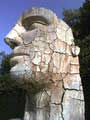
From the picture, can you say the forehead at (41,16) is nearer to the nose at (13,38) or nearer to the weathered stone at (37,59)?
the nose at (13,38)

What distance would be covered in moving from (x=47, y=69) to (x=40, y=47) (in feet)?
0.70

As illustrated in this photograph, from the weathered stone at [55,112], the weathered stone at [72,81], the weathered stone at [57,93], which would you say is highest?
the weathered stone at [72,81]

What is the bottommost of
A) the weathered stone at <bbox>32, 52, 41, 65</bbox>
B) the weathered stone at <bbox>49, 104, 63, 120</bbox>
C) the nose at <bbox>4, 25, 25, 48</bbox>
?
the weathered stone at <bbox>49, 104, 63, 120</bbox>

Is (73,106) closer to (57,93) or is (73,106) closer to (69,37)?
(57,93)

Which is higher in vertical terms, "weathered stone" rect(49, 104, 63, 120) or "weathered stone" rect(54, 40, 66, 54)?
"weathered stone" rect(54, 40, 66, 54)

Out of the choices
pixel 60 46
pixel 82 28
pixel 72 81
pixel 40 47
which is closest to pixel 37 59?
pixel 40 47

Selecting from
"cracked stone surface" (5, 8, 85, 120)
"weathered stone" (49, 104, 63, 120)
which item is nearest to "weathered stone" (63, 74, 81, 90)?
"cracked stone surface" (5, 8, 85, 120)

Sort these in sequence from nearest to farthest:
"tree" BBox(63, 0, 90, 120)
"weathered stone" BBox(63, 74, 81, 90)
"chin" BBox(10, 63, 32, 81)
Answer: "chin" BBox(10, 63, 32, 81)
"weathered stone" BBox(63, 74, 81, 90)
"tree" BBox(63, 0, 90, 120)

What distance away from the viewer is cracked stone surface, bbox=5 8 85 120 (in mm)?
3750

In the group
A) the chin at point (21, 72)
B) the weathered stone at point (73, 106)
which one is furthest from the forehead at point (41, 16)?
the weathered stone at point (73, 106)

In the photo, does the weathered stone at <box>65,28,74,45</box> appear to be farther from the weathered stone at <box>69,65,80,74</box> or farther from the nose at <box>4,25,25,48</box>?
the nose at <box>4,25,25,48</box>

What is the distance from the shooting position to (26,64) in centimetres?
374

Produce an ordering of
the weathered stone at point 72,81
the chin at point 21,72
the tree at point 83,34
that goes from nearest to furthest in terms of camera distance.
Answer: the chin at point 21,72 → the weathered stone at point 72,81 → the tree at point 83,34

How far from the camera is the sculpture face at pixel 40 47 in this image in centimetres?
374
